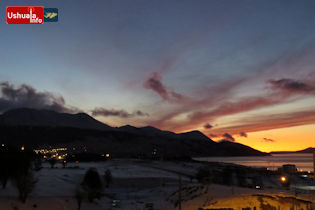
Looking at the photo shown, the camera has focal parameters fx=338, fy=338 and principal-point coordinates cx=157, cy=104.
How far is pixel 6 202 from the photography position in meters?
48.0

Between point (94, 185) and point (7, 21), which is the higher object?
point (7, 21)

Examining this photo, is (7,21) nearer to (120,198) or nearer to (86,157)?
(120,198)

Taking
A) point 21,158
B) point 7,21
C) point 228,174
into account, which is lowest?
point 228,174

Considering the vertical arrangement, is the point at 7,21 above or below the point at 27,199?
above

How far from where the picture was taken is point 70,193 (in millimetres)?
68000

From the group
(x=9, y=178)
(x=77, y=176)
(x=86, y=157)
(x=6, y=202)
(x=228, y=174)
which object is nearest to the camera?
(x=6, y=202)

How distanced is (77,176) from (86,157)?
329 ft

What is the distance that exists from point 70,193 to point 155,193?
17.5 m

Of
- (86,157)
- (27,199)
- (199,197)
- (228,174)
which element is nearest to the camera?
Result: (27,199)

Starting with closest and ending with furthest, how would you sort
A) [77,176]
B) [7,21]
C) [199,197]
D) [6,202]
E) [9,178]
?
[7,21] < [6,202] < [199,197] < [9,178] < [77,176]

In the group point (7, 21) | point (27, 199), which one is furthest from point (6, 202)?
point (7, 21)

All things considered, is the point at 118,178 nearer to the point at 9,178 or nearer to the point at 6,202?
the point at 9,178

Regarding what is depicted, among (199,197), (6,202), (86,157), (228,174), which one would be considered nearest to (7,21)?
(6,202)

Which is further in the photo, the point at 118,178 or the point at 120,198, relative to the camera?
the point at 118,178
